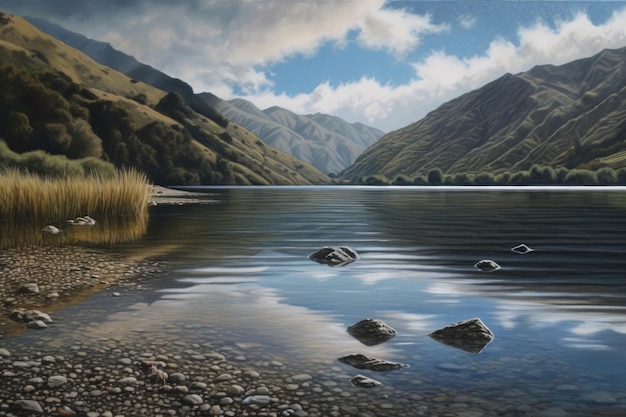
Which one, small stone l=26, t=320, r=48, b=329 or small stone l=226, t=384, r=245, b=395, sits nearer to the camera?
small stone l=226, t=384, r=245, b=395

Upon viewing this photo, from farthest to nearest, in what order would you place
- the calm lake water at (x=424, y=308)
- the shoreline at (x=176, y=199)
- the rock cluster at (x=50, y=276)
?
1. the shoreline at (x=176, y=199)
2. the rock cluster at (x=50, y=276)
3. the calm lake water at (x=424, y=308)

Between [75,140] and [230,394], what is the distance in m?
149

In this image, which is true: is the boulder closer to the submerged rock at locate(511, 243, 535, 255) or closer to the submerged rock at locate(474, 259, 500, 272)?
the submerged rock at locate(474, 259, 500, 272)

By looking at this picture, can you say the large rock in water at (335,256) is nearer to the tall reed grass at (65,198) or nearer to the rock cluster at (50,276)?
the rock cluster at (50,276)

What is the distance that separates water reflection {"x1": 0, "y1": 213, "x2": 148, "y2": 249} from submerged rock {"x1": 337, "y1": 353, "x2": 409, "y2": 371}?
2058cm

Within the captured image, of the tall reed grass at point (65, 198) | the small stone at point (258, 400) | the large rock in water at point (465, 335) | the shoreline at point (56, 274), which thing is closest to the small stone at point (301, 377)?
the small stone at point (258, 400)

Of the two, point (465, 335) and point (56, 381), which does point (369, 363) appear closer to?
point (465, 335)

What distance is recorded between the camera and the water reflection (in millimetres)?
27906

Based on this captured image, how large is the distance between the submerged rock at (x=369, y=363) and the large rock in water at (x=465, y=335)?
183cm

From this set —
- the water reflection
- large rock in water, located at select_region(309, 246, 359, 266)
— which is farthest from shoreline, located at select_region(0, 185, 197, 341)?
large rock in water, located at select_region(309, 246, 359, 266)

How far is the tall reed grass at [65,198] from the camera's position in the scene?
36250mm

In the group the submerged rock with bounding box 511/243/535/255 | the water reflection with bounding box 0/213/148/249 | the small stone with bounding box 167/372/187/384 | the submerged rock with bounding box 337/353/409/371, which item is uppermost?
the submerged rock with bounding box 511/243/535/255

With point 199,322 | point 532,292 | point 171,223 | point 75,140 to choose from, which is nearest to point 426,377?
point 199,322

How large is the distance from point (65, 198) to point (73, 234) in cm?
830
